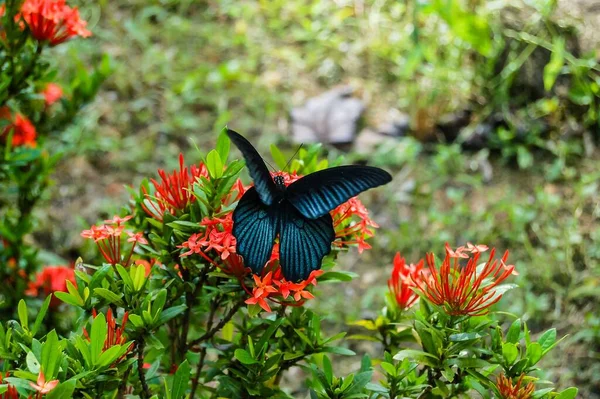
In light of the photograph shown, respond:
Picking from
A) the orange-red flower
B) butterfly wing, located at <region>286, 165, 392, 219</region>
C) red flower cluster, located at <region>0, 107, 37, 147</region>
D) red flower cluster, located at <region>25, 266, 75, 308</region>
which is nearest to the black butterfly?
butterfly wing, located at <region>286, 165, 392, 219</region>

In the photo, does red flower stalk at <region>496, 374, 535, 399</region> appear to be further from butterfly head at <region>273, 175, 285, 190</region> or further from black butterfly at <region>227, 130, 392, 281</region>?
butterfly head at <region>273, 175, 285, 190</region>

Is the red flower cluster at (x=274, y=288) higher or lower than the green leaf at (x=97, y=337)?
higher

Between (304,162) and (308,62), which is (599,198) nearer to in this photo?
(308,62)

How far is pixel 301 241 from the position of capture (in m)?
1.18

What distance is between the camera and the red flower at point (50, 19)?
1.62m

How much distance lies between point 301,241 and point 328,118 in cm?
235

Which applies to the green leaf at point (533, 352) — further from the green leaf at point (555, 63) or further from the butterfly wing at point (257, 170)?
the green leaf at point (555, 63)

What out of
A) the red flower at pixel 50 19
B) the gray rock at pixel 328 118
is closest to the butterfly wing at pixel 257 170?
the red flower at pixel 50 19

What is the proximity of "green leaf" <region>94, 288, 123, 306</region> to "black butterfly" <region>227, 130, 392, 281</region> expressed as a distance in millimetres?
256

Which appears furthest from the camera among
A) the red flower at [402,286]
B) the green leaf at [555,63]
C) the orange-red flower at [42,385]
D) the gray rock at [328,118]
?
the gray rock at [328,118]

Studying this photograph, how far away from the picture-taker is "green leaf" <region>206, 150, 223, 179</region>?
122cm

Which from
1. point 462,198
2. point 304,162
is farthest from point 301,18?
point 304,162

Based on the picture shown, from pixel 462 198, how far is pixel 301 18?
1.61 m

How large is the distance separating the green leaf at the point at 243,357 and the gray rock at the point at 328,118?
217 centimetres
